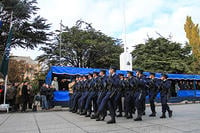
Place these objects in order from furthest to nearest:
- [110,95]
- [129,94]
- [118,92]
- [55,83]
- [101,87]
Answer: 1. [55,83]
2. [129,94]
3. [118,92]
4. [101,87]
5. [110,95]

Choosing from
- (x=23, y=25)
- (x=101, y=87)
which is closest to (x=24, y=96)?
(x=101, y=87)

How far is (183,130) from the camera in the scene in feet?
20.2

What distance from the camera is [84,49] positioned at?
1258 inches

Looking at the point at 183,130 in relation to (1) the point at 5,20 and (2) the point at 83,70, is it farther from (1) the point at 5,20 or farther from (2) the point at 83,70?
(1) the point at 5,20

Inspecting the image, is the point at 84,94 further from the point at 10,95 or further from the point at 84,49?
the point at 84,49

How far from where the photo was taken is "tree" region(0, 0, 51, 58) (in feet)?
72.3

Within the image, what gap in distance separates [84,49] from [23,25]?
10681 mm

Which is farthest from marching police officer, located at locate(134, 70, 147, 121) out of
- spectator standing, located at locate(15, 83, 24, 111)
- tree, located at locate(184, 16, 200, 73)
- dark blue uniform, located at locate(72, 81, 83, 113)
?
tree, located at locate(184, 16, 200, 73)

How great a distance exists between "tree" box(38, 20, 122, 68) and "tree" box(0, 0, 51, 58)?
6.97 metres

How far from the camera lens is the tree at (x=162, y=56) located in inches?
1211

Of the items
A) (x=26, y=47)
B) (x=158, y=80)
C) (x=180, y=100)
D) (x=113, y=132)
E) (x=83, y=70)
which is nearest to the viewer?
(x=113, y=132)

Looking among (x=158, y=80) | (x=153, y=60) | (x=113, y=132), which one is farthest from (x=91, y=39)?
(x=113, y=132)

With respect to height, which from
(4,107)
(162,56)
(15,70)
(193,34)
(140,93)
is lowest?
(4,107)

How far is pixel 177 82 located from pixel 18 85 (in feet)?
42.4
